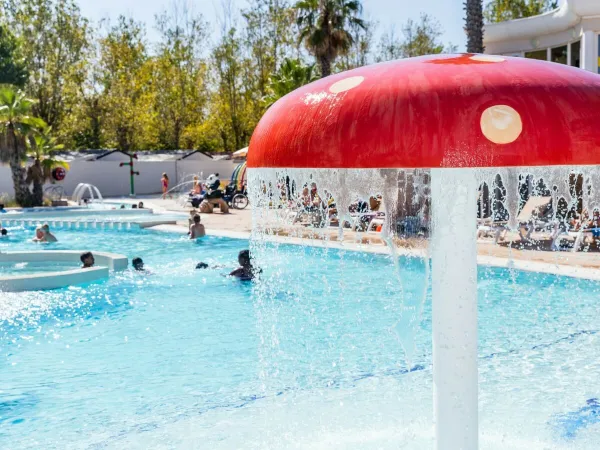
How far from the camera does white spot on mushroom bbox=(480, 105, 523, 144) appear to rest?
2.32m

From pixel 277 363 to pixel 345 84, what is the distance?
198 inches

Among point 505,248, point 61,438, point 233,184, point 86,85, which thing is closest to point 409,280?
point 505,248

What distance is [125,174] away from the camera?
1441 inches

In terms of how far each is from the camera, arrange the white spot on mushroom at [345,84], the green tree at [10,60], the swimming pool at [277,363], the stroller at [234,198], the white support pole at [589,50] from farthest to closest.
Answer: the green tree at [10,60]
the stroller at [234,198]
the white support pole at [589,50]
the swimming pool at [277,363]
the white spot on mushroom at [345,84]

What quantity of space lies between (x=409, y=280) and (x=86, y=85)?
130ft

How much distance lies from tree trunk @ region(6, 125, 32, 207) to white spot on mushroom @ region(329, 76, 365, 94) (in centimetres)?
2442

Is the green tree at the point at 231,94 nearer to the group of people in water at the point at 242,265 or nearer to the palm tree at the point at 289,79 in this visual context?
the palm tree at the point at 289,79

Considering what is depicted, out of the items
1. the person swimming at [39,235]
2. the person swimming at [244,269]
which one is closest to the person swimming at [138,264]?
the person swimming at [244,269]

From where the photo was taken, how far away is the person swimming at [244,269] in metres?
11.6

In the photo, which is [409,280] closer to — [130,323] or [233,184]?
[130,323]

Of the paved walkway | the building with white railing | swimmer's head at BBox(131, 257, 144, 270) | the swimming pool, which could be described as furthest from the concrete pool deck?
the building with white railing

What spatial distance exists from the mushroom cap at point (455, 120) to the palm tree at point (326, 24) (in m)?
26.1

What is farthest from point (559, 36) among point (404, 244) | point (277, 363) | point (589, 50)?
point (277, 363)

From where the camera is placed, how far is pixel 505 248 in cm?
1293
